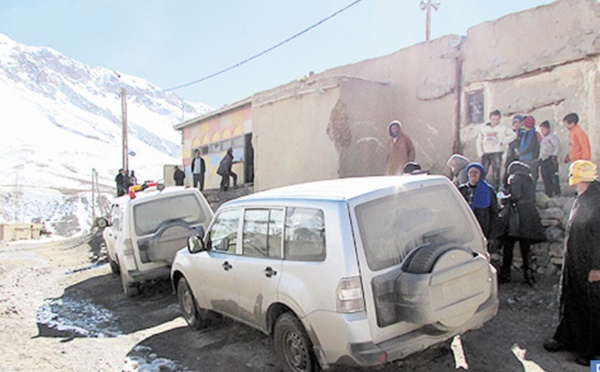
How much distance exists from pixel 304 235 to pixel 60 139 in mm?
102394

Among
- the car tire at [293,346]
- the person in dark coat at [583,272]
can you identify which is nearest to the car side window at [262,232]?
the car tire at [293,346]

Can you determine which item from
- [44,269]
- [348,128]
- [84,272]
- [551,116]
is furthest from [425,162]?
[44,269]

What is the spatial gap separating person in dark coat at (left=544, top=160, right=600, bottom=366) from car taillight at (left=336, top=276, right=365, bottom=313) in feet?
6.83

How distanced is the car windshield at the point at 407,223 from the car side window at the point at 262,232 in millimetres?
949

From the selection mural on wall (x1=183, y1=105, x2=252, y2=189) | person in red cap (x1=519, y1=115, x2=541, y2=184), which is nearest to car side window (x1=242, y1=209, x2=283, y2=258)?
person in red cap (x1=519, y1=115, x2=541, y2=184)

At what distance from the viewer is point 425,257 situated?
3.26 metres

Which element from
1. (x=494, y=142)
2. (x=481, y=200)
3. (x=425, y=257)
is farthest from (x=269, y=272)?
(x=494, y=142)

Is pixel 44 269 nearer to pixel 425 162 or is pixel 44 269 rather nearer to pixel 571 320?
pixel 425 162

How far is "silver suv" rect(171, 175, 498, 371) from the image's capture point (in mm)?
3193

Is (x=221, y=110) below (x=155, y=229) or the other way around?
the other way around

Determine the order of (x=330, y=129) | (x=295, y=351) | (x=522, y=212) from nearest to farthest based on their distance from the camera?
(x=295, y=351)
(x=522, y=212)
(x=330, y=129)

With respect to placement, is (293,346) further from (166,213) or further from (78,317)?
(78,317)

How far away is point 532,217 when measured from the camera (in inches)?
218

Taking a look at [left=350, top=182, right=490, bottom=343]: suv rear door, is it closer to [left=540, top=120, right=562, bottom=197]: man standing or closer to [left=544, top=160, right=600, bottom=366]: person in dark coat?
[left=544, top=160, right=600, bottom=366]: person in dark coat
